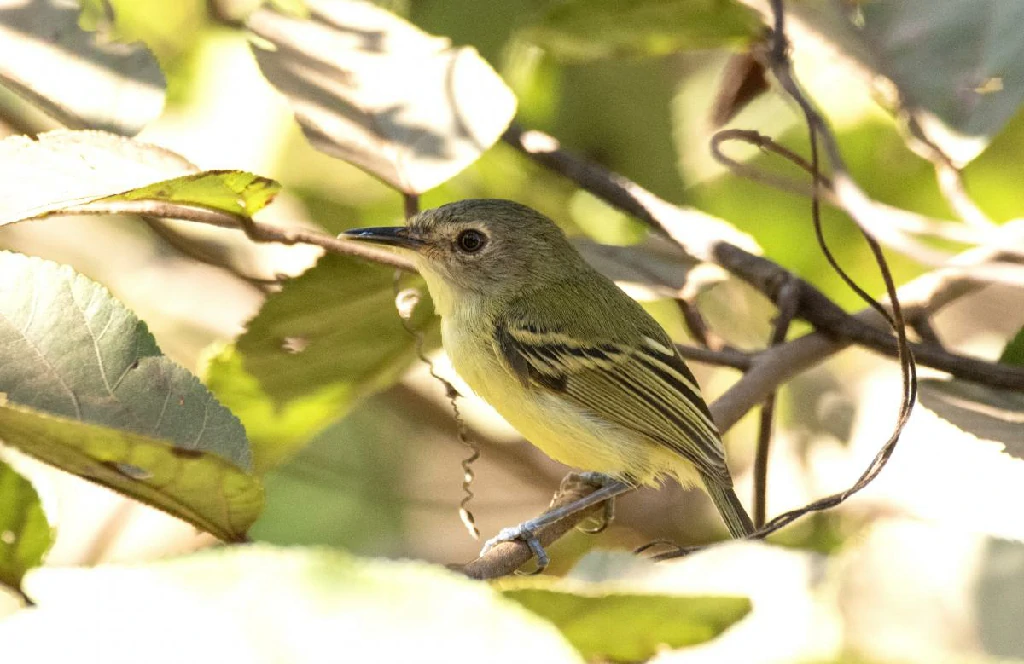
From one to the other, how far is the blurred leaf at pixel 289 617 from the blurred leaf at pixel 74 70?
1.19 metres

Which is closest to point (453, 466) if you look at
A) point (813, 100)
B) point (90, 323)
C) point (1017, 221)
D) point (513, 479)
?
point (513, 479)

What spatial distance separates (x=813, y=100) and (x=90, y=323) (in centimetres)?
181

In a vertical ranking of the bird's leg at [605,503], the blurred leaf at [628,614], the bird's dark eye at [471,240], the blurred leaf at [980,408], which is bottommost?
the bird's leg at [605,503]

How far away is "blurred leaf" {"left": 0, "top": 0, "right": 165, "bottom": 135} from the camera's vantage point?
1.69m

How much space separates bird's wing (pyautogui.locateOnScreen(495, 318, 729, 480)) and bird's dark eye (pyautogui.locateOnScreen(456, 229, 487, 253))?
0.25 metres

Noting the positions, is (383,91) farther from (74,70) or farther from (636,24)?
(636,24)

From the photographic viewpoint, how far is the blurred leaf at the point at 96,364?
3.76ft

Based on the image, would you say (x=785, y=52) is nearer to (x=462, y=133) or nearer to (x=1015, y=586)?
(x=462, y=133)

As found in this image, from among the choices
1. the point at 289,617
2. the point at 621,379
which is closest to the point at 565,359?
the point at 621,379

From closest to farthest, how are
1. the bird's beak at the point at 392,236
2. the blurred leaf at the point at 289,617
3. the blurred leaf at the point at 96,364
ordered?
the blurred leaf at the point at 289,617 → the blurred leaf at the point at 96,364 → the bird's beak at the point at 392,236

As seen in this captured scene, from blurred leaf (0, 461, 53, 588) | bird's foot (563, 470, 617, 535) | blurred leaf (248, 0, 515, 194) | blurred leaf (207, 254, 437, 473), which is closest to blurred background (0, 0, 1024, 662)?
blurred leaf (207, 254, 437, 473)

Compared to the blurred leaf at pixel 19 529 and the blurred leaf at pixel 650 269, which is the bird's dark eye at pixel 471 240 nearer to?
the blurred leaf at pixel 650 269

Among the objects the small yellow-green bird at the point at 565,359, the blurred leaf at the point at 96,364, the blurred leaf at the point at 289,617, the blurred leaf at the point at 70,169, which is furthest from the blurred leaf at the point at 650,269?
the blurred leaf at the point at 289,617

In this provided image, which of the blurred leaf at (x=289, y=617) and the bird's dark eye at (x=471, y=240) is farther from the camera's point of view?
the bird's dark eye at (x=471, y=240)
